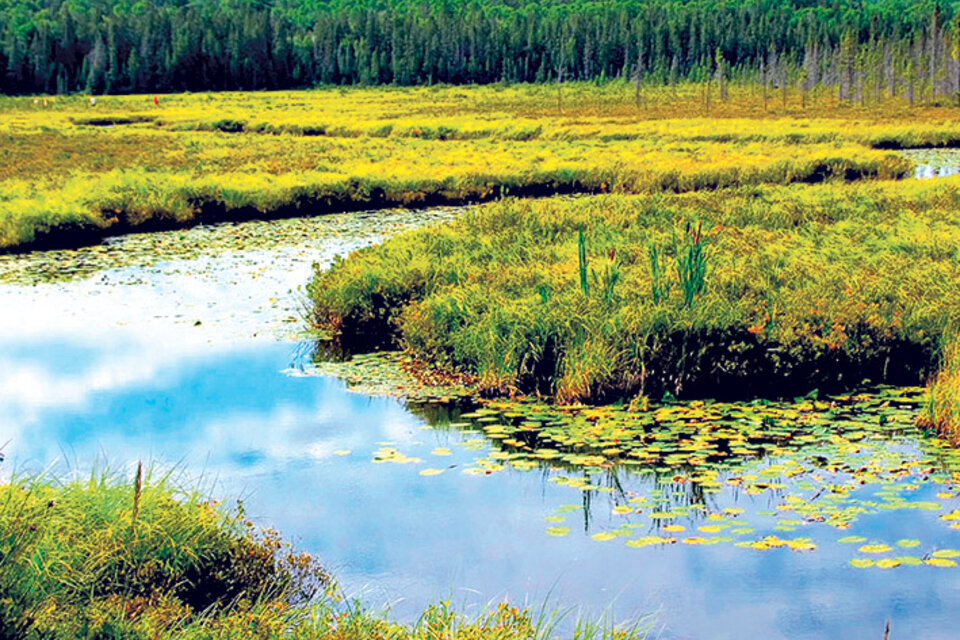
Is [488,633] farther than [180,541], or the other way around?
[180,541]

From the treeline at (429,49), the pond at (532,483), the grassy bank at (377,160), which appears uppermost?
the treeline at (429,49)

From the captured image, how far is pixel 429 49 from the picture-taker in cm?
14262

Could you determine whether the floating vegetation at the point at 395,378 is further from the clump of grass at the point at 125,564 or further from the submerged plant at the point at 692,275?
the clump of grass at the point at 125,564

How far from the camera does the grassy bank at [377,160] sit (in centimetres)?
2747

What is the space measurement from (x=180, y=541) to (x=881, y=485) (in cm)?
551

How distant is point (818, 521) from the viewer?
8422 millimetres

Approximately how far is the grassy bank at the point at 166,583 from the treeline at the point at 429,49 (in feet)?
347

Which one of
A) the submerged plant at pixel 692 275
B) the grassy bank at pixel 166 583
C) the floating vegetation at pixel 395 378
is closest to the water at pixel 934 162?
the submerged plant at pixel 692 275

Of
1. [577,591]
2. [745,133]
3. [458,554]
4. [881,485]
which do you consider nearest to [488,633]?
[577,591]

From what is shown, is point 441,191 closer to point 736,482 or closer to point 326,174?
point 326,174

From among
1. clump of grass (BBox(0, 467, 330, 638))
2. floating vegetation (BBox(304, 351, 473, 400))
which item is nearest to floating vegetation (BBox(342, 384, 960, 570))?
floating vegetation (BBox(304, 351, 473, 400))

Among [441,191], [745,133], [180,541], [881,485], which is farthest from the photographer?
[745,133]

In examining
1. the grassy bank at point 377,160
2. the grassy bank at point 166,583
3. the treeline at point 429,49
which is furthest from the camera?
the treeline at point 429,49

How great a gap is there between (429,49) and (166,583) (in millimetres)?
140354
